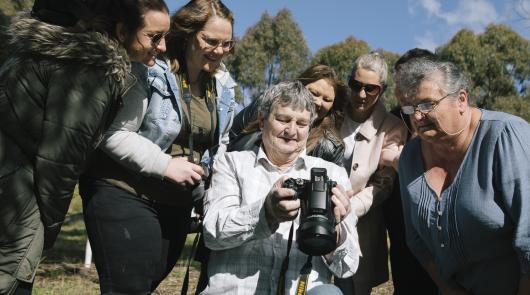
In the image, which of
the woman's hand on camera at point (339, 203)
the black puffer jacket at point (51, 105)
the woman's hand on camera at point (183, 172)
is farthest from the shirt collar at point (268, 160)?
the black puffer jacket at point (51, 105)

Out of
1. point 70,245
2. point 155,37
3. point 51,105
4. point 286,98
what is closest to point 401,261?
point 286,98

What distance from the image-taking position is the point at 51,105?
83.5 inches

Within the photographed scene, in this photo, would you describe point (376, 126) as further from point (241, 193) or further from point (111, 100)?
point (111, 100)

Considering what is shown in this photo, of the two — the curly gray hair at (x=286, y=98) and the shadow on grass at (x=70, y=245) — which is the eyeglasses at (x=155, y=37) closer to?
the curly gray hair at (x=286, y=98)

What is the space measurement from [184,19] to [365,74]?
Answer: 4.02 feet

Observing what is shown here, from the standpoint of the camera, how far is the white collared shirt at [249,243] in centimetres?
269

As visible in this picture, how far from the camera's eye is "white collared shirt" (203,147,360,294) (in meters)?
2.69

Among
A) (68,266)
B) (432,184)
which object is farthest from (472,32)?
(432,184)

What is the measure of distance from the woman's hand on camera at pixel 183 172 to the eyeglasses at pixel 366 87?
1369mm

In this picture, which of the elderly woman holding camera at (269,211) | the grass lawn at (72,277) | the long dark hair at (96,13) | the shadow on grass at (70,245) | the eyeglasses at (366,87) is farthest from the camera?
the shadow on grass at (70,245)

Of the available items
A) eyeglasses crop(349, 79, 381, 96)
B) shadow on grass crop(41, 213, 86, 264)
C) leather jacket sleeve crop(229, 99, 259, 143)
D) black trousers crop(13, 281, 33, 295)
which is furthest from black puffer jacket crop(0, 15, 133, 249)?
shadow on grass crop(41, 213, 86, 264)

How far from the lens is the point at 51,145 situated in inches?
83.8

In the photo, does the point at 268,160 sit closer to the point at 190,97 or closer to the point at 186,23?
the point at 190,97

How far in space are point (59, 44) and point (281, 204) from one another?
1.10 m
